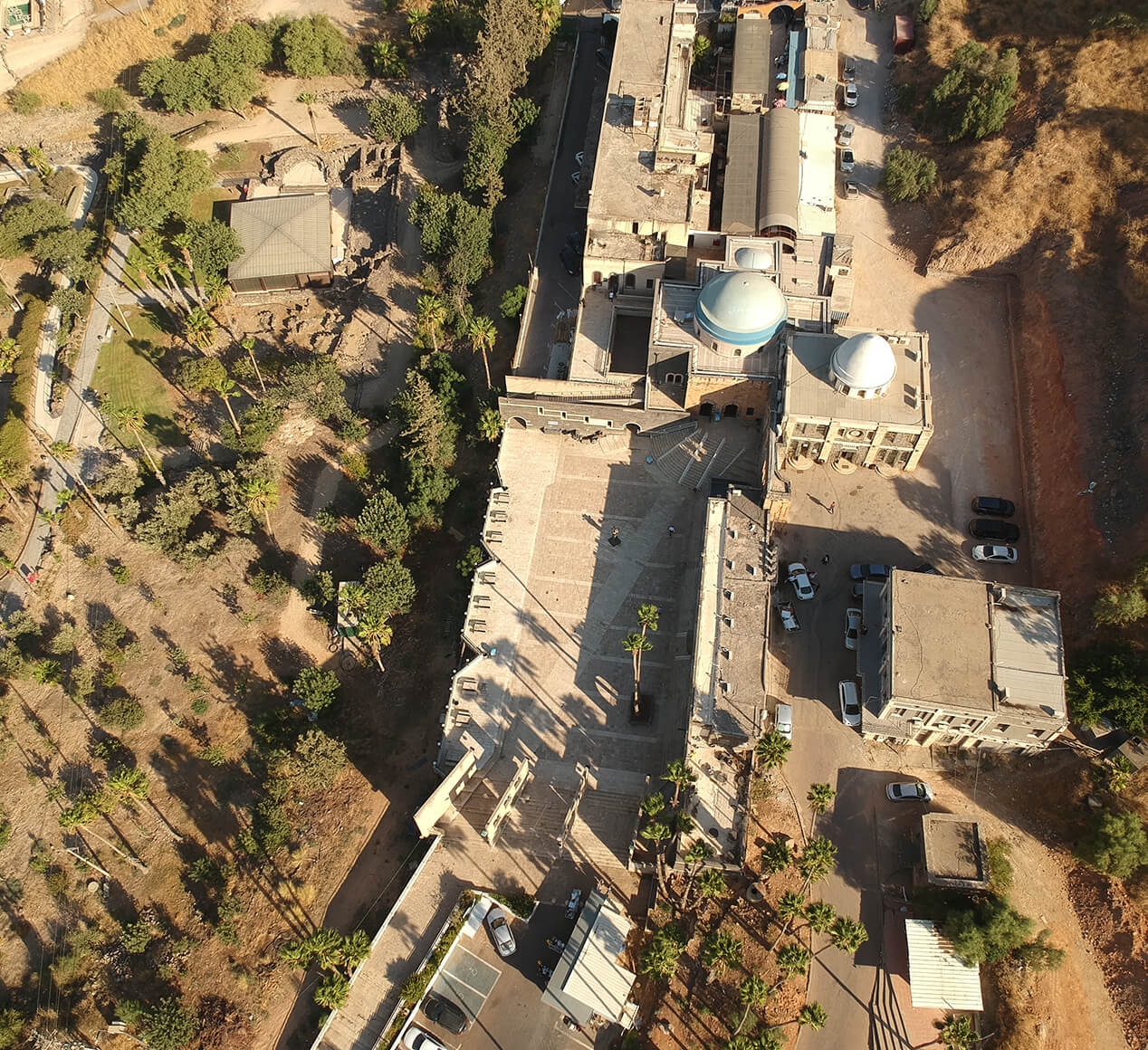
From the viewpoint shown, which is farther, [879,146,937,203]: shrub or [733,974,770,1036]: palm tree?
[879,146,937,203]: shrub

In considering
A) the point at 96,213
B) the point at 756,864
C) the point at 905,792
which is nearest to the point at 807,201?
the point at 905,792

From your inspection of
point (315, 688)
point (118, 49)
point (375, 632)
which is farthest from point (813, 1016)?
point (118, 49)

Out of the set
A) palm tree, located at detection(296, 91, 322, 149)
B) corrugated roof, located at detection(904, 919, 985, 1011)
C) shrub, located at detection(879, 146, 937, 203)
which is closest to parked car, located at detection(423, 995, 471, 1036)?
corrugated roof, located at detection(904, 919, 985, 1011)

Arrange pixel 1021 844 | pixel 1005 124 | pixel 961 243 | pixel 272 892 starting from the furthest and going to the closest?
1. pixel 1005 124
2. pixel 961 243
3. pixel 272 892
4. pixel 1021 844

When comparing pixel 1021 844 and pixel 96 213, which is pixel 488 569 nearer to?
pixel 1021 844

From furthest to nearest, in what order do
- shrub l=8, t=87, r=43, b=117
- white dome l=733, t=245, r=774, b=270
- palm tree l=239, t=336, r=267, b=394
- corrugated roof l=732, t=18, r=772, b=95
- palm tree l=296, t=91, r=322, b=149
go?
1. shrub l=8, t=87, r=43, b=117
2. palm tree l=296, t=91, r=322, b=149
3. corrugated roof l=732, t=18, r=772, b=95
4. palm tree l=239, t=336, r=267, b=394
5. white dome l=733, t=245, r=774, b=270

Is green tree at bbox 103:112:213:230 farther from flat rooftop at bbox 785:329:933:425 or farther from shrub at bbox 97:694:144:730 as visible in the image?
flat rooftop at bbox 785:329:933:425
